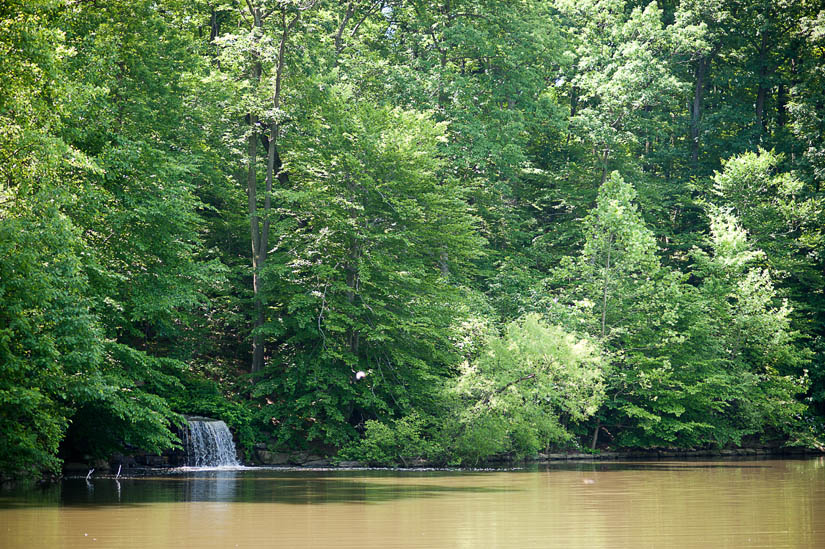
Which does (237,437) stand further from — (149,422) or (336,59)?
(336,59)

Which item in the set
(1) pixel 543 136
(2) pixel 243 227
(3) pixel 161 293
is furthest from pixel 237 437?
(1) pixel 543 136

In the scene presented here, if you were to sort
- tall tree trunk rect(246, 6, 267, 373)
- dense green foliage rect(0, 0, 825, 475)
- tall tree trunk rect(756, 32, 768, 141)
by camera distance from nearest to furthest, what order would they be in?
dense green foliage rect(0, 0, 825, 475) → tall tree trunk rect(246, 6, 267, 373) → tall tree trunk rect(756, 32, 768, 141)

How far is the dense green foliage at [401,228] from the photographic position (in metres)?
21.0

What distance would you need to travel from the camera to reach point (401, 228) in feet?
102

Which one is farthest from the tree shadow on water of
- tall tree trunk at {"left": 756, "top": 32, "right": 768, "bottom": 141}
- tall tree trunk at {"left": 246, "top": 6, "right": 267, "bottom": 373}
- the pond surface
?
tall tree trunk at {"left": 756, "top": 32, "right": 768, "bottom": 141}

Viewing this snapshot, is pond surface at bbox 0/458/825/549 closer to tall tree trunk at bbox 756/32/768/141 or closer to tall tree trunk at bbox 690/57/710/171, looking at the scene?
tall tree trunk at bbox 690/57/710/171

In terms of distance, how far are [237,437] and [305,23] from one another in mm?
13807

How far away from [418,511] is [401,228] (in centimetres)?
1729

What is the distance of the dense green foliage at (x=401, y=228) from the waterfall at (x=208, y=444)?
2.39 feet

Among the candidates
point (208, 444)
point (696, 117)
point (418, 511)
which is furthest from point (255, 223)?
point (696, 117)

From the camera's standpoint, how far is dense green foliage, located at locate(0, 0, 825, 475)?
827 inches

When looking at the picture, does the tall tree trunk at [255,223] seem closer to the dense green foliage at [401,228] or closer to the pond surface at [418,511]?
the dense green foliage at [401,228]

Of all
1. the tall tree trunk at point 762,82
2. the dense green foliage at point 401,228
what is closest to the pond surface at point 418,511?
the dense green foliage at point 401,228

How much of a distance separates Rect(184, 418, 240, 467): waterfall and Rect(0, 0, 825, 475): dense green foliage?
2.39ft
